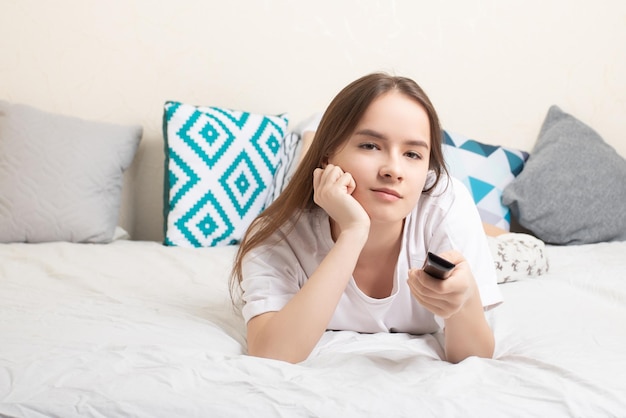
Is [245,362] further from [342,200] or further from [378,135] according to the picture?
[378,135]

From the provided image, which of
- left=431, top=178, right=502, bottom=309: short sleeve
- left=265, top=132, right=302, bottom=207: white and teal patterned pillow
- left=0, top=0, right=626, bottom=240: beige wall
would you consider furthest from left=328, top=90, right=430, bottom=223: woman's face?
left=0, top=0, right=626, bottom=240: beige wall

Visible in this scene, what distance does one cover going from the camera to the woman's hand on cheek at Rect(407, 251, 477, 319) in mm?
943

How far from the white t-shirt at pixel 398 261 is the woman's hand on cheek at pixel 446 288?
0.55 feet

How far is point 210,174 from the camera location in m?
2.16

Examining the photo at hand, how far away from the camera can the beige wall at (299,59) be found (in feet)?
7.41

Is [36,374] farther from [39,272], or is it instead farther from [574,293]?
[574,293]

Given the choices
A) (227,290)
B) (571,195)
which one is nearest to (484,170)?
(571,195)

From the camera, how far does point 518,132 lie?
2.62 m

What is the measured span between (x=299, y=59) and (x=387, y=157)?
4.65ft

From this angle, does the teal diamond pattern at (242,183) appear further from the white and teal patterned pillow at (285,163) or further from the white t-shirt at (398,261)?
the white t-shirt at (398,261)

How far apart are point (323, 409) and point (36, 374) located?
0.36m

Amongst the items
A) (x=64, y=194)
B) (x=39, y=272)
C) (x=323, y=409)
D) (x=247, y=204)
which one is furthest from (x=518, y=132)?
(x=323, y=409)

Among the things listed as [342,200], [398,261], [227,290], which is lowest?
[227,290]

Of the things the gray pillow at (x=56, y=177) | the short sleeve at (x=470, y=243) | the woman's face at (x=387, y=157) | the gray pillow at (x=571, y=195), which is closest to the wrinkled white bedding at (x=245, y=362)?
the short sleeve at (x=470, y=243)
